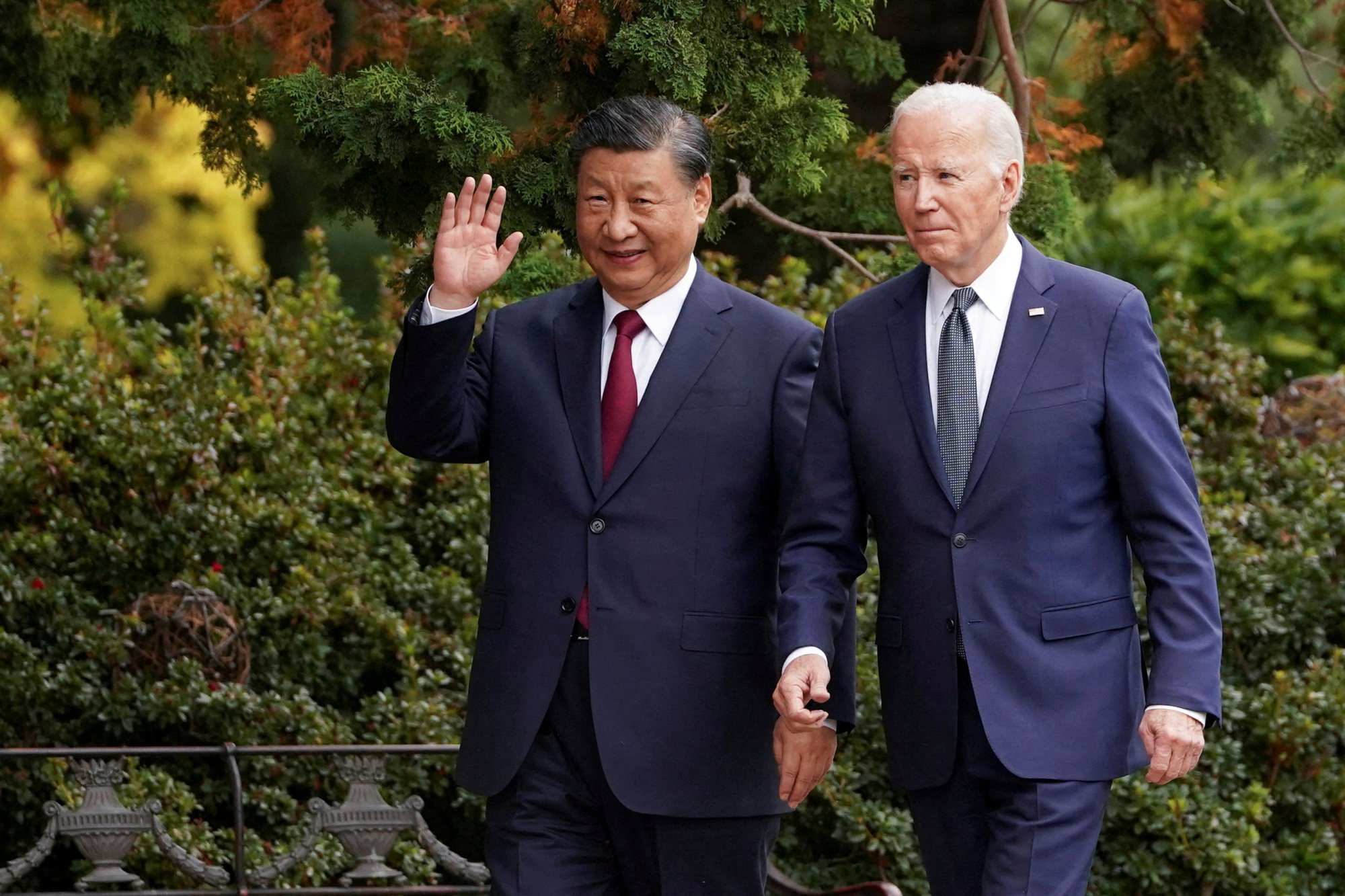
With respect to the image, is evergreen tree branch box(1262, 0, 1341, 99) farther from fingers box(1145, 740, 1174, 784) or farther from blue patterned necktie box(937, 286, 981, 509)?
fingers box(1145, 740, 1174, 784)

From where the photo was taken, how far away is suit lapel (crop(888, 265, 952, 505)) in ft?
10.4

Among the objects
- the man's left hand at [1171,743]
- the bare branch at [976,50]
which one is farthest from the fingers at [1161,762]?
the bare branch at [976,50]

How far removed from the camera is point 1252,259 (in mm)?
9984

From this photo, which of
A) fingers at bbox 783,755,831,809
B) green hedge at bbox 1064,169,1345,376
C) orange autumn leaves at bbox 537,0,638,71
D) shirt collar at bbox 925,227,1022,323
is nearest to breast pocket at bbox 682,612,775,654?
fingers at bbox 783,755,831,809

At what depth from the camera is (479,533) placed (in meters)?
6.41

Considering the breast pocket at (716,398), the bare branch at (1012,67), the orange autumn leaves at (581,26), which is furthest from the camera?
the bare branch at (1012,67)

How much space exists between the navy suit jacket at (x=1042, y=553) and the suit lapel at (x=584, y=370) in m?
0.48

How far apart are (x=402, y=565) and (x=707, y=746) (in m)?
3.13

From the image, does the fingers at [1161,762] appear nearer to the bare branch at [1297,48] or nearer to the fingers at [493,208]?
the fingers at [493,208]

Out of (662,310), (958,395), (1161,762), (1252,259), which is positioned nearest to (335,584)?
(662,310)

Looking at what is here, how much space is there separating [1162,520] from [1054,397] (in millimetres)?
284

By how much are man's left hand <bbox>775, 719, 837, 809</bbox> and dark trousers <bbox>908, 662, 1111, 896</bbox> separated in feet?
0.60

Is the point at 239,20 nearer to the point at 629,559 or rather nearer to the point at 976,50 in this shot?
the point at 629,559

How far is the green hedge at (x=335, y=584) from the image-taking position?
18.1ft
